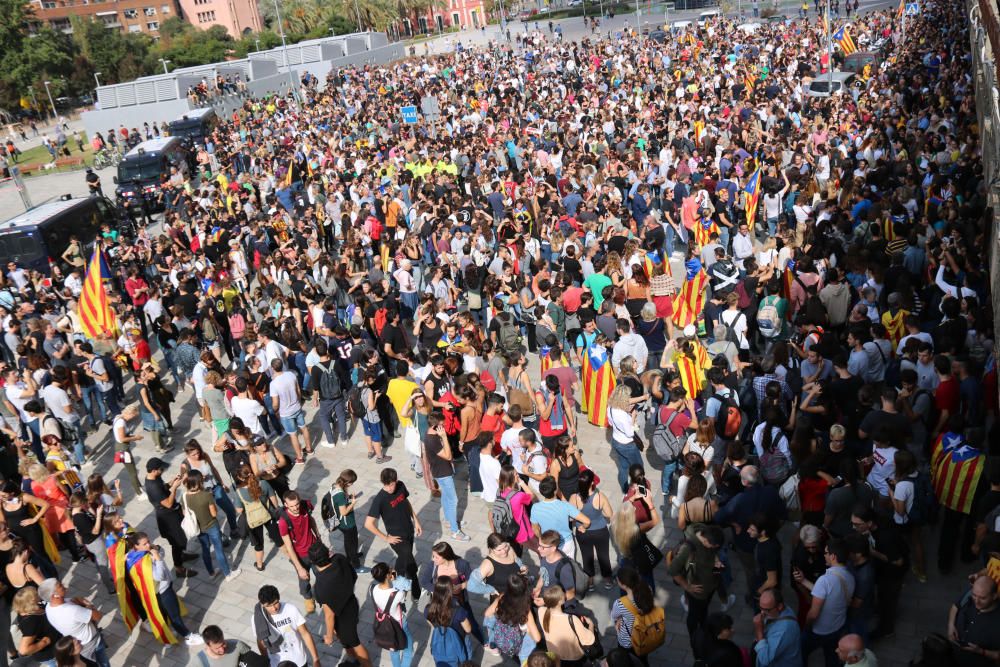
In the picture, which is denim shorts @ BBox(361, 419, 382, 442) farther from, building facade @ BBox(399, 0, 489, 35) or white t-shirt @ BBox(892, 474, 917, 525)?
building facade @ BBox(399, 0, 489, 35)

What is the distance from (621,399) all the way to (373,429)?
374cm

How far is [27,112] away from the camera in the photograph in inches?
2670

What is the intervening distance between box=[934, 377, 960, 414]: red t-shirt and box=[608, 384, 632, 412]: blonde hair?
9.91ft

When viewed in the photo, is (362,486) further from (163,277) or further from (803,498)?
(163,277)

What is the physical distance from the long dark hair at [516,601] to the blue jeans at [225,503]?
4.02m

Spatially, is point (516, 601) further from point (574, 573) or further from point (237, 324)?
point (237, 324)

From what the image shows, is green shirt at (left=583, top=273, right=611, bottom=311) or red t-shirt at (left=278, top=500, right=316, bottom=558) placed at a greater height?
green shirt at (left=583, top=273, right=611, bottom=311)

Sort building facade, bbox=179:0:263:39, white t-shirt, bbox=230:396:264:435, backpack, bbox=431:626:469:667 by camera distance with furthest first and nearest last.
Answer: building facade, bbox=179:0:263:39 < white t-shirt, bbox=230:396:264:435 < backpack, bbox=431:626:469:667

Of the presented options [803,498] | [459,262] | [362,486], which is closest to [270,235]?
[459,262]

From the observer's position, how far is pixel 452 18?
119000mm

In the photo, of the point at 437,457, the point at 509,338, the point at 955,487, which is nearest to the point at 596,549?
the point at 437,457

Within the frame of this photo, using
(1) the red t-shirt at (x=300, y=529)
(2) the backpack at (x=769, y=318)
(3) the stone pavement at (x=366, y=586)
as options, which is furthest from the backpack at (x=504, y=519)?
(2) the backpack at (x=769, y=318)

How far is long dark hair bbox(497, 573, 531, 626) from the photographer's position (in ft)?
20.3

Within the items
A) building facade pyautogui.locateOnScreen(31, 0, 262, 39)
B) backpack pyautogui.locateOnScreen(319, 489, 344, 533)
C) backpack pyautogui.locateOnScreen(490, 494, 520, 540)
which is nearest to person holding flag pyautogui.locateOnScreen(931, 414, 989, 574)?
backpack pyautogui.locateOnScreen(490, 494, 520, 540)
